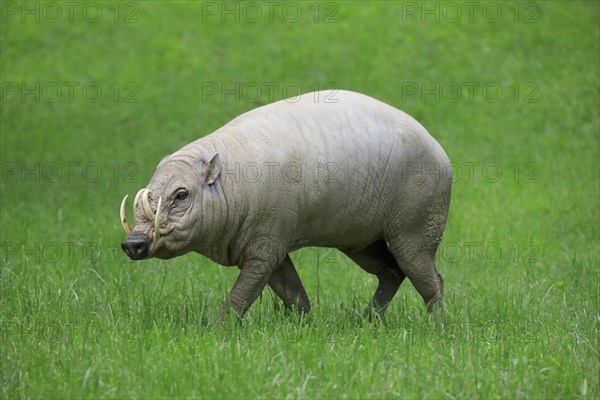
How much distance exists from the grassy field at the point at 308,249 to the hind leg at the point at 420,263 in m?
0.23

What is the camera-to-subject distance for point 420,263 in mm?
7594

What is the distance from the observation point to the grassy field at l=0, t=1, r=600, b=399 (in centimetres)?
577

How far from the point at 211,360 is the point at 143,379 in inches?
16.3

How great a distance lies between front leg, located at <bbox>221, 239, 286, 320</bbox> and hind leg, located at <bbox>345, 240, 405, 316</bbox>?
1239mm

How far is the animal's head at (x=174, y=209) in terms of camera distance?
638 cm

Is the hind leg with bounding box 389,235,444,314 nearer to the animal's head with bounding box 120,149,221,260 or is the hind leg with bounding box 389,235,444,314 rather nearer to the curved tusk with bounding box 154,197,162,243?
the animal's head with bounding box 120,149,221,260

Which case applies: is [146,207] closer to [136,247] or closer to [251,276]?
[136,247]

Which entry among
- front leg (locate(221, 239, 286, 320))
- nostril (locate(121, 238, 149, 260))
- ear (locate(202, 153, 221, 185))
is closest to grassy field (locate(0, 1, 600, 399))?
front leg (locate(221, 239, 286, 320))

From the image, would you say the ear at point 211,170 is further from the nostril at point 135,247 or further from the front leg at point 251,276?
the nostril at point 135,247

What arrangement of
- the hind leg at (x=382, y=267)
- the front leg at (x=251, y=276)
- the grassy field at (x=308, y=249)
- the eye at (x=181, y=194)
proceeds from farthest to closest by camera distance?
1. the hind leg at (x=382, y=267)
2. the front leg at (x=251, y=276)
3. the eye at (x=181, y=194)
4. the grassy field at (x=308, y=249)

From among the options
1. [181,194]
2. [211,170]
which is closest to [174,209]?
[181,194]

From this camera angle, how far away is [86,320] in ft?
22.5

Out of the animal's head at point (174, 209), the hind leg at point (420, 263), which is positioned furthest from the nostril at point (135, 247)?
the hind leg at point (420, 263)

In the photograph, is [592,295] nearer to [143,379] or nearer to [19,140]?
[143,379]
